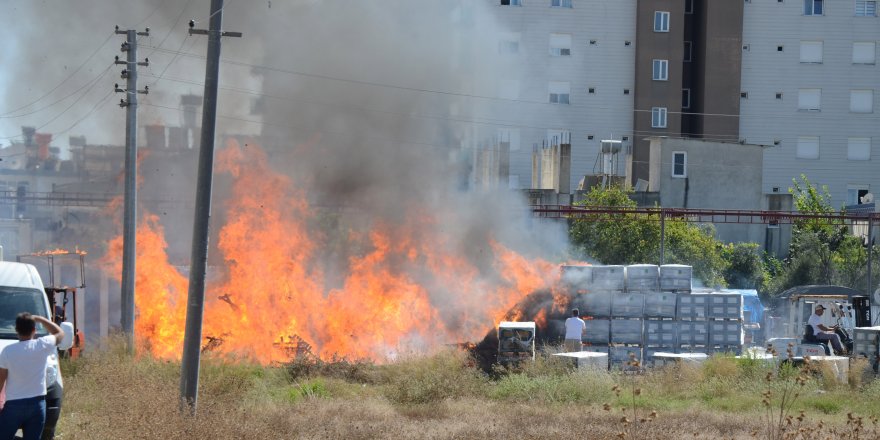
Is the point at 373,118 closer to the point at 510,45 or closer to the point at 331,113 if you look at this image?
the point at 331,113

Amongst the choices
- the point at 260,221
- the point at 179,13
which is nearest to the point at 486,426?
the point at 260,221

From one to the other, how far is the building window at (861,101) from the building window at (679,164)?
15164mm

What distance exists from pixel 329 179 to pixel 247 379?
9.14m

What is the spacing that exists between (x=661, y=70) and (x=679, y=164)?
942cm

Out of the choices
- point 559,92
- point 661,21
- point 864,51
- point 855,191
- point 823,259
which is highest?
point 661,21

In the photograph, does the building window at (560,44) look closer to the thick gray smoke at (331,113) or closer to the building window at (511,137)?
the building window at (511,137)

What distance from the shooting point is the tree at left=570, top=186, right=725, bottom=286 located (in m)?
33.3

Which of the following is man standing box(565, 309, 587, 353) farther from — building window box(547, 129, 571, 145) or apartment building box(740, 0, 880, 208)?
apartment building box(740, 0, 880, 208)

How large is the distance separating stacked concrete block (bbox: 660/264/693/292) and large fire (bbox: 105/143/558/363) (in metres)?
2.47

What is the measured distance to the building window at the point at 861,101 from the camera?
53500 mm

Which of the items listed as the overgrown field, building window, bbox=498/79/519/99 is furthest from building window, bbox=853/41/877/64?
the overgrown field

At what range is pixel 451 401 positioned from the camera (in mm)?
15312

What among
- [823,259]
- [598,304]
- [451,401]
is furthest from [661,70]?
[451,401]

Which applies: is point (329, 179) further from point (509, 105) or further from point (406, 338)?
point (509, 105)
